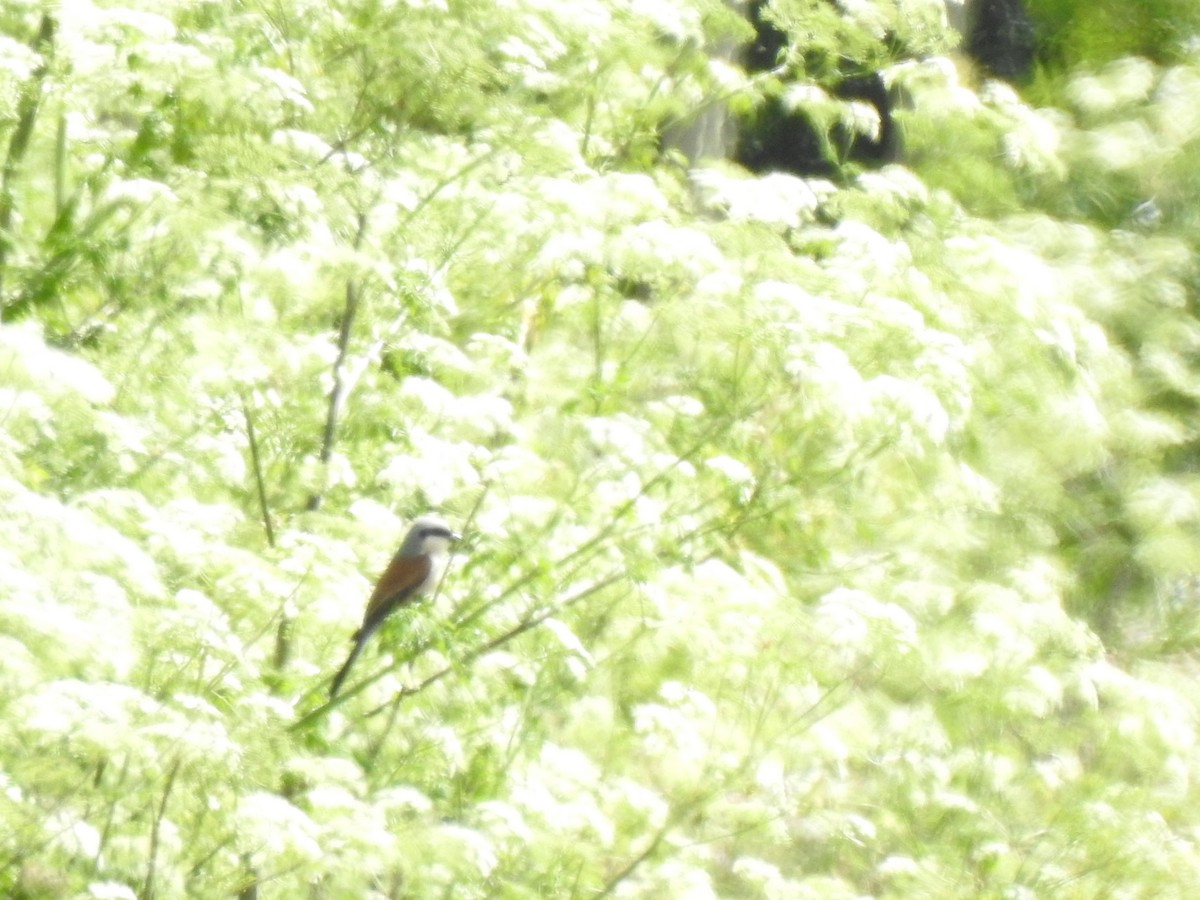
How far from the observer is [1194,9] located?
8.04 meters

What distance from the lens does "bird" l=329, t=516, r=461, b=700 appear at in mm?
3725

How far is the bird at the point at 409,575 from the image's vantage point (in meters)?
3.72

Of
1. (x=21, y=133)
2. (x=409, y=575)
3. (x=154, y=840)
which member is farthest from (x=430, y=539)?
(x=21, y=133)

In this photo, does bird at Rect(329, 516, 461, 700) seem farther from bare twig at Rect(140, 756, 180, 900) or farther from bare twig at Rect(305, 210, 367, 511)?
bare twig at Rect(140, 756, 180, 900)

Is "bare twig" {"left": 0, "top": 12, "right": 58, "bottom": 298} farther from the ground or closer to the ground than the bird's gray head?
farther from the ground

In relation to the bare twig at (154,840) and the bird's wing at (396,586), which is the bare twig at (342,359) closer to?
the bird's wing at (396,586)

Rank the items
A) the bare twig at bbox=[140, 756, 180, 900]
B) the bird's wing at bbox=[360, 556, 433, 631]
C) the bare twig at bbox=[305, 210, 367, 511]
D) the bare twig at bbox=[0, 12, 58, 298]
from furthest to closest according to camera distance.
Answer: the bare twig at bbox=[305, 210, 367, 511] < the bare twig at bbox=[0, 12, 58, 298] < the bird's wing at bbox=[360, 556, 433, 631] < the bare twig at bbox=[140, 756, 180, 900]

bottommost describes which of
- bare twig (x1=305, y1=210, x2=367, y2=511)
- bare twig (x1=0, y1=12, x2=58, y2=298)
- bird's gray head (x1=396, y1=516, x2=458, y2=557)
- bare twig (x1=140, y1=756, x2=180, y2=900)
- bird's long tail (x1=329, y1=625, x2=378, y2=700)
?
bare twig (x1=140, y1=756, x2=180, y2=900)

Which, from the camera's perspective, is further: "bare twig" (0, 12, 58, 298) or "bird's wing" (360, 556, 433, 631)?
"bare twig" (0, 12, 58, 298)

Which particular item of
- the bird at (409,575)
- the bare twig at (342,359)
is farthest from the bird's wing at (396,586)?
the bare twig at (342,359)

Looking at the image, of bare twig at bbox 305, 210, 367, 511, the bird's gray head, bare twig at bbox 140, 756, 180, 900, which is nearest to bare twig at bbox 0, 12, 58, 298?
bare twig at bbox 305, 210, 367, 511

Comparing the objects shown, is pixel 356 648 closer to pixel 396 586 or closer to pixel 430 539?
pixel 396 586

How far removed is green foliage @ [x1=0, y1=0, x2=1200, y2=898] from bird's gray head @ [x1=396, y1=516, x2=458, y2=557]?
2.9 inches

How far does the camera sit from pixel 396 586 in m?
3.72
